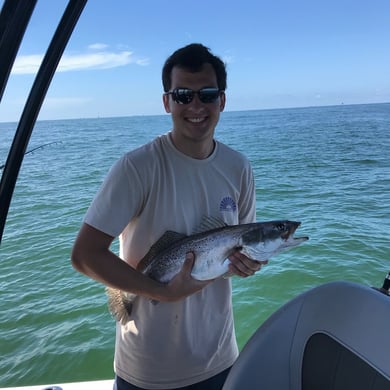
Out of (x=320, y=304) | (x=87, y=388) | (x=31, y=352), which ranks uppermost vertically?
(x=320, y=304)

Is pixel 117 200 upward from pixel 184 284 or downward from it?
upward

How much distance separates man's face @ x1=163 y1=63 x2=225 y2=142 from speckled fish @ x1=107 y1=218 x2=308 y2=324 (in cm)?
39

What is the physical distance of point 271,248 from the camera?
1560mm

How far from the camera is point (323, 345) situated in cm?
135

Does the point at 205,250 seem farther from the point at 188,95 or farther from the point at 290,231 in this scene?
the point at 188,95

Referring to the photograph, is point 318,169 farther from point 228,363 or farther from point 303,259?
point 228,363

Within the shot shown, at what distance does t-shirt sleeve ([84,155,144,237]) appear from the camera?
140cm

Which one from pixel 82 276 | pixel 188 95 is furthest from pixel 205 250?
pixel 82 276

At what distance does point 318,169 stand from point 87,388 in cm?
1612

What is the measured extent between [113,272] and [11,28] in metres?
0.92

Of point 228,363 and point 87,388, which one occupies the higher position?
point 228,363

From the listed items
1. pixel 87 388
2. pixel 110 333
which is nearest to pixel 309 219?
pixel 110 333

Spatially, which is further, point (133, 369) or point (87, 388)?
point (87, 388)

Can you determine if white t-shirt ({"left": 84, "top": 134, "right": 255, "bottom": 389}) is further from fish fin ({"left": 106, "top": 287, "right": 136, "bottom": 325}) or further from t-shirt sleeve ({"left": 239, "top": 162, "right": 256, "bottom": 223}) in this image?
t-shirt sleeve ({"left": 239, "top": 162, "right": 256, "bottom": 223})
